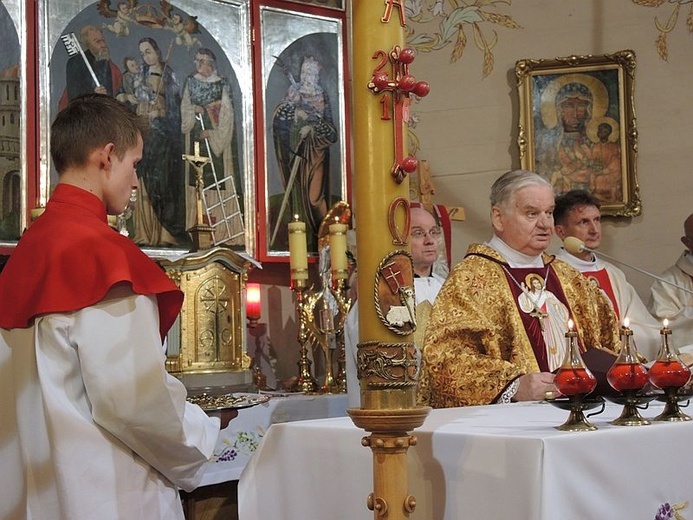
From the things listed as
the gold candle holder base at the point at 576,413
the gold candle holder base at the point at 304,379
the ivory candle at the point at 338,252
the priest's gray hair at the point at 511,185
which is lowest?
the gold candle holder base at the point at 304,379

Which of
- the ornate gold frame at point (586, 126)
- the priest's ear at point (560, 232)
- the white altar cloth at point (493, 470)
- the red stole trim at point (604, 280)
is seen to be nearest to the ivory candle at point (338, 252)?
the priest's ear at point (560, 232)

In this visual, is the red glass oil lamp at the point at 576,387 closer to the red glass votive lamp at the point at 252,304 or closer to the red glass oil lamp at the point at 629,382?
the red glass oil lamp at the point at 629,382

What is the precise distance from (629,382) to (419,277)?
123 inches

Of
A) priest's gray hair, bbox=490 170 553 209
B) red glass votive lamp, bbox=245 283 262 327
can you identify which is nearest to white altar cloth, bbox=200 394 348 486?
red glass votive lamp, bbox=245 283 262 327

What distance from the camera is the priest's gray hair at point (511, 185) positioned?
4.45 metres

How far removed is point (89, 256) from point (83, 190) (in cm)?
20

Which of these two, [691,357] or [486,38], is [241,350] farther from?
[486,38]

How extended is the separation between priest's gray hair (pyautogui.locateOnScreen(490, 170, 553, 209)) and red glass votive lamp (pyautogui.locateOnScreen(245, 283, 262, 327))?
194 cm

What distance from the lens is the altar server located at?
8.42ft

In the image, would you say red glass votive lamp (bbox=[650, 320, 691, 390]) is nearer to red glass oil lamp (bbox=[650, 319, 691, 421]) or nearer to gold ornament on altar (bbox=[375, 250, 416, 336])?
red glass oil lamp (bbox=[650, 319, 691, 421])

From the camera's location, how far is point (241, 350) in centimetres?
567

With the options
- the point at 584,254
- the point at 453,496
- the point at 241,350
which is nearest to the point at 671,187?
the point at 584,254

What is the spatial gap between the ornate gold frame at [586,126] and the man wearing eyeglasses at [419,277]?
1707 mm

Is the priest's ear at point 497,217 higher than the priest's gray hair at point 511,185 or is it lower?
lower
